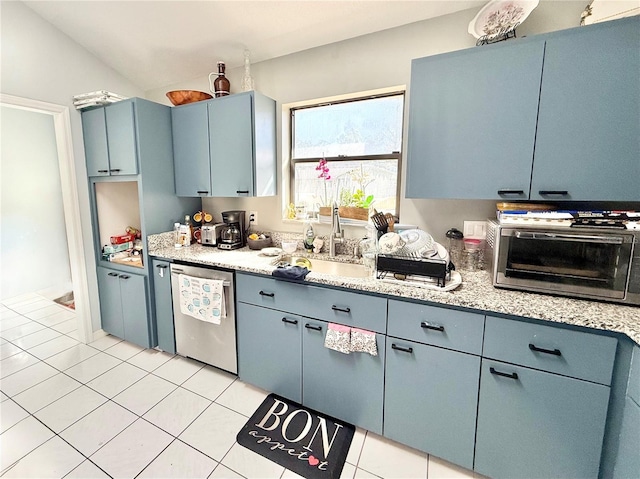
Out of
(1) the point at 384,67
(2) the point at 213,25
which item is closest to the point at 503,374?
(1) the point at 384,67

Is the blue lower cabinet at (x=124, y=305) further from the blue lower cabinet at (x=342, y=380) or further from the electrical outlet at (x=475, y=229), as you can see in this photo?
the electrical outlet at (x=475, y=229)

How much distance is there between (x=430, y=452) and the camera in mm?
1493

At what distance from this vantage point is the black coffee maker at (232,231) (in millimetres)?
2424

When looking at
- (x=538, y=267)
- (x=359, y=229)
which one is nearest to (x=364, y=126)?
(x=359, y=229)

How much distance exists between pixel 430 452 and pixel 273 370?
3.37 ft

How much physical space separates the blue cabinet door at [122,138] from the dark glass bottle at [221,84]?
2.18ft

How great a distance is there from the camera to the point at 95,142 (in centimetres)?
245

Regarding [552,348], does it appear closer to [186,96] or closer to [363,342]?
[363,342]

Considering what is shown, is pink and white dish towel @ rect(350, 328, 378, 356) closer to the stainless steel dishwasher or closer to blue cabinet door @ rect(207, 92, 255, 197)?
the stainless steel dishwasher

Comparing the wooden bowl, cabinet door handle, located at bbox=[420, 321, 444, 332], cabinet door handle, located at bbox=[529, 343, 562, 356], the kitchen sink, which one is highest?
the wooden bowl

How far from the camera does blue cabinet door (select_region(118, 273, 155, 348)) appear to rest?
2400 millimetres

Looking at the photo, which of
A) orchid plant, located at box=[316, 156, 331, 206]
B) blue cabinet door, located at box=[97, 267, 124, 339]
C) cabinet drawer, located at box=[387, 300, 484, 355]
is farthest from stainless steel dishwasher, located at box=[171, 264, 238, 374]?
cabinet drawer, located at box=[387, 300, 484, 355]

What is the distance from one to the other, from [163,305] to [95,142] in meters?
1.55

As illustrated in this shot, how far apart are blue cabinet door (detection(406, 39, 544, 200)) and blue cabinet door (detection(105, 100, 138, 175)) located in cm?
213
